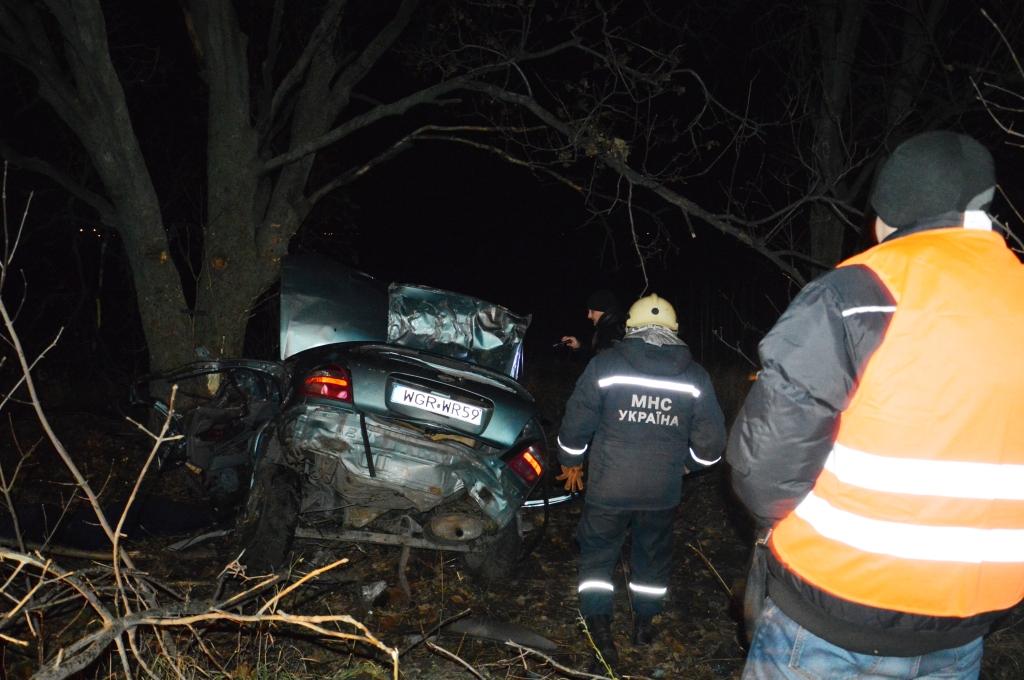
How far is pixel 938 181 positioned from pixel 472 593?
12.5 ft

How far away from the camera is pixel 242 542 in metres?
4.23

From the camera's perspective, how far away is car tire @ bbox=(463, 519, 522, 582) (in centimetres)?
464

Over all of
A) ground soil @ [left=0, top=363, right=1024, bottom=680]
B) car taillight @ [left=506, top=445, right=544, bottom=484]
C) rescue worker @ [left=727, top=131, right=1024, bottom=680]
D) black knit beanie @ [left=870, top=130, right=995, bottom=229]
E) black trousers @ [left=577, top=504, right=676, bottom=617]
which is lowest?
ground soil @ [left=0, top=363, right=1024, bottom=680]

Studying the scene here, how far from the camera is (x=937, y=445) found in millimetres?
1580

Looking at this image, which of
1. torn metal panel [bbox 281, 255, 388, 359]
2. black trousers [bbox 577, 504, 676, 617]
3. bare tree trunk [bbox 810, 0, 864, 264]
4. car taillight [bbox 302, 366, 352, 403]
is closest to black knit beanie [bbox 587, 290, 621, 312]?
torn metal panel [bbox 281, 255, 388, 359]

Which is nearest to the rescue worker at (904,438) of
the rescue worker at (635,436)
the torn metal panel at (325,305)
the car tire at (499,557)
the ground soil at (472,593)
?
the ground soil at (472,593)

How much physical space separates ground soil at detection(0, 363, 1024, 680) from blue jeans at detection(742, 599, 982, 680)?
1.10 meters

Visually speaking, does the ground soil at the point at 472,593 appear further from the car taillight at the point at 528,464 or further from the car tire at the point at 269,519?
the car taillight at the point at 528,464

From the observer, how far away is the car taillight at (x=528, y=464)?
4.39m

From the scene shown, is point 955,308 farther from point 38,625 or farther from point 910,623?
point 38,625

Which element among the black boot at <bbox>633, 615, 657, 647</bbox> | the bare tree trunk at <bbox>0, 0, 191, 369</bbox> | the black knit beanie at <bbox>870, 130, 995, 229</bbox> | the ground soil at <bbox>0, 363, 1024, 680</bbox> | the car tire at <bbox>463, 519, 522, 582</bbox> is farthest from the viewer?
the bare tree trunk at <bbox>0, 0, 191, 369</bbox>

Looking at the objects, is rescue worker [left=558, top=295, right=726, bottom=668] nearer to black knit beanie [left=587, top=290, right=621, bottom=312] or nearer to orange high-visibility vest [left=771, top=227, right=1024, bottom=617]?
black knit beanie [left=587, top=290, right=621, bottom=312]

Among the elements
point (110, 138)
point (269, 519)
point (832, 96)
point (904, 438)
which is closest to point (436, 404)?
point (269, 519)

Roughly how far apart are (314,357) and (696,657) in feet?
9.13
